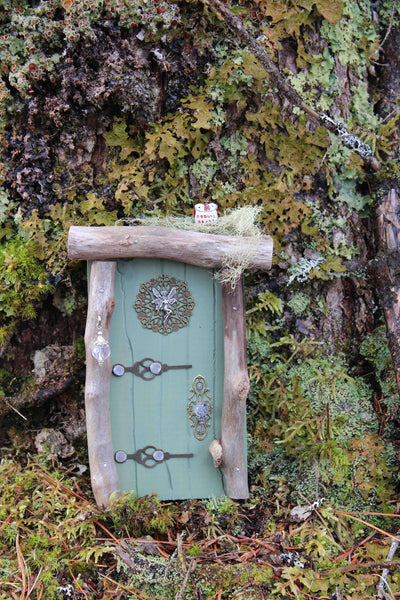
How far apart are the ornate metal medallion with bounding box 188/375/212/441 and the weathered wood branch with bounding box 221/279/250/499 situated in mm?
102

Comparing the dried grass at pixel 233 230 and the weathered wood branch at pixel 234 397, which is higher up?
the dried grass at pixel 233 230

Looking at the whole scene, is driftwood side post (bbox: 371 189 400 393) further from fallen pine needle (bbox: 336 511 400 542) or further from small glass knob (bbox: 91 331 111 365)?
small glass knob (bbox: 91 331 111 365)

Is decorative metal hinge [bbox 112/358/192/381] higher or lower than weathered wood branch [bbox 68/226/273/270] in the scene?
lower

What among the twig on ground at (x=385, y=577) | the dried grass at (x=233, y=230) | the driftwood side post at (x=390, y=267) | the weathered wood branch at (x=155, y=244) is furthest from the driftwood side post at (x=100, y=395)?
the driftwood side post at (x=390, y=267)

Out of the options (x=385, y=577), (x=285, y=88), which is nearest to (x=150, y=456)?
(x=385, y=577)

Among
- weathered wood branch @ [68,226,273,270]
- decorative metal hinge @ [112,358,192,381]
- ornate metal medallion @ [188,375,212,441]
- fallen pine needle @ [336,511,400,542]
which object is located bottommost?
fallen pine needle @ [336,511,400,542]

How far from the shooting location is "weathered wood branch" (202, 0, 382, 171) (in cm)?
303

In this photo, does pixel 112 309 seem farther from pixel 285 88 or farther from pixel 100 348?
pixel 285 88

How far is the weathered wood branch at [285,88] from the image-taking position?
9.95 ft

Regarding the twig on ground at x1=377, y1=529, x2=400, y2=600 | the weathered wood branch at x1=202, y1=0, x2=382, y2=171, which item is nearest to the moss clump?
the twig on ground at x1=377, y1=529, x2=400, y2=600

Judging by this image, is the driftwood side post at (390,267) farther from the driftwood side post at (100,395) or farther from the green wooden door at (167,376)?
the driftwood side post at (100,395)

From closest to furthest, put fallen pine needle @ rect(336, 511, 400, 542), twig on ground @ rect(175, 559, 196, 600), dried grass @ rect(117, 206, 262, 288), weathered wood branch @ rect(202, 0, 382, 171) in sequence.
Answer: twig on ground @ rect(175, 559, 196, 600) < fallen pine needle @ rect(336, 511, 400, 542) < dried grass @ rect(117, 206, 262, 288) < weathered wood branch @ rect(202, 0, 382, 171)

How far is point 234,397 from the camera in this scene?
9.63 ft

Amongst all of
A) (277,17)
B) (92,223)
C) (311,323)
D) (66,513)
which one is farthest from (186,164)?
(66,513)
